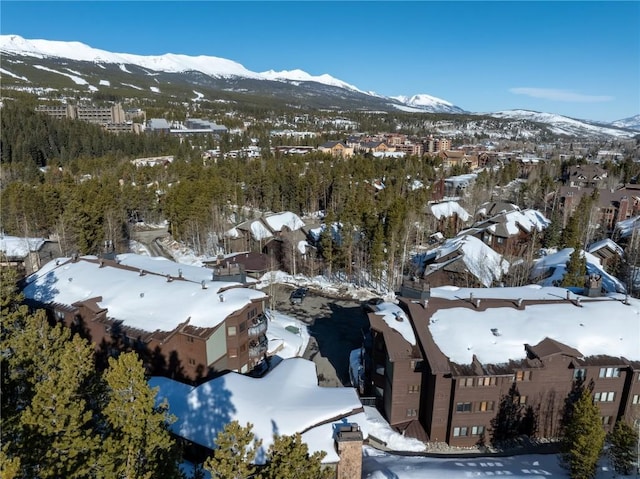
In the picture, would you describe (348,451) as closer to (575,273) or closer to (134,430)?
(134,430)

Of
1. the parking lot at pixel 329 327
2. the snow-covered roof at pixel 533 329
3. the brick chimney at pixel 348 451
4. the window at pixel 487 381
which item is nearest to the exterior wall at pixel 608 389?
the snow-covered roof at pixel 533 329

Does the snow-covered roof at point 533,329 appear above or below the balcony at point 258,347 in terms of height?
above

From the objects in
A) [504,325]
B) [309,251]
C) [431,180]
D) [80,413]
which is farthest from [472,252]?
[431,180]

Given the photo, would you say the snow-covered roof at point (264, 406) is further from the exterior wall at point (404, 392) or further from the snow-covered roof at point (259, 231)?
the snow-covered roof at point (259, 231)

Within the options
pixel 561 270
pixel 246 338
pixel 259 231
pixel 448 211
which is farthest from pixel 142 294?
pixel 448 211

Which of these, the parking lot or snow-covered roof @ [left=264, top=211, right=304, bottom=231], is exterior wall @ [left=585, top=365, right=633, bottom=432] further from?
snow-covered roof @ [left=264, top=211, right=304, bottom=231]
